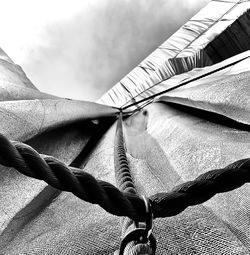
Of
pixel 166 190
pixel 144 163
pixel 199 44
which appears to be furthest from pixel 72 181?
pixel 199 44

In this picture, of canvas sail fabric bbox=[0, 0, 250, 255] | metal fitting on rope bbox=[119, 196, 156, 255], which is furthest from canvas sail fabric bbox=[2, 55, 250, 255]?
metal fitting on rope bbox=[119, 196, 156, 255]

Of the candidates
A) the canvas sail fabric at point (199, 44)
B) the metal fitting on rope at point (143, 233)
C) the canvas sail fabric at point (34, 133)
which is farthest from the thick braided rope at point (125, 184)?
the canvas sail fabric at point (199, 44)

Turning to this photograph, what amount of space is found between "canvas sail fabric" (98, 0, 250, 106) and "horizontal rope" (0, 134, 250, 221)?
1.82 meters

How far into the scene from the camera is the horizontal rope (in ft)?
1.24

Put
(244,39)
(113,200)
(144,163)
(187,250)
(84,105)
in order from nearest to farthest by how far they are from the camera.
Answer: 1. (113,200)
2. (187,250)
3. (144,163)
4. (84,105)
5. (244,39)

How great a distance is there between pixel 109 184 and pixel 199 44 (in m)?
2.27

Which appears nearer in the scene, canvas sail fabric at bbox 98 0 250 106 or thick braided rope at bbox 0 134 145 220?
thick braided rope at bbox 0 134 145 220

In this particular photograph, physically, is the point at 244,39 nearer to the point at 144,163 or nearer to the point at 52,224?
the point at 144,163

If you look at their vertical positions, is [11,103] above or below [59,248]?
above

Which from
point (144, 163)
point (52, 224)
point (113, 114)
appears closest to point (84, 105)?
point (113, 114)

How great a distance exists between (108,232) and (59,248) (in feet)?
0.25

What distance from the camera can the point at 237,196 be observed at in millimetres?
620

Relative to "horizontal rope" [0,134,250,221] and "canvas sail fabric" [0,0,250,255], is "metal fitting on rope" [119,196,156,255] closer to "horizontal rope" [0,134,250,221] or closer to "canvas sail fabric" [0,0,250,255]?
"horizontal rope" [0,134,250,221]

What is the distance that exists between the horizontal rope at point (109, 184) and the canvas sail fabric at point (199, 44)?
1.82 meters
